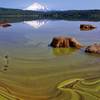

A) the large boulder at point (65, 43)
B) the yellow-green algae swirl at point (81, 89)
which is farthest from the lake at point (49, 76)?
the large boulder at point (65, 43)

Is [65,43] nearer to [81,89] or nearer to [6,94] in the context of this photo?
[81,89]

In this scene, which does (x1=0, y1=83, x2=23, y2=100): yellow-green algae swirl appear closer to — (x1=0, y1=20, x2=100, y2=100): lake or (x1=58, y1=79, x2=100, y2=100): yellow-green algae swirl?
(x1=0, y1=20, x2=100, y2=100): lake

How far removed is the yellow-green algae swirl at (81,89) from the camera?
9961 mm

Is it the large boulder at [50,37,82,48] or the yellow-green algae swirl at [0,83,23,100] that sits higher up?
the yellow-green algae swirl at [0,83,23,100]

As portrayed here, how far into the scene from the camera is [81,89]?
35.6ft

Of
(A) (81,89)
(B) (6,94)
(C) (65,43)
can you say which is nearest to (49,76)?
(A) (81,89)

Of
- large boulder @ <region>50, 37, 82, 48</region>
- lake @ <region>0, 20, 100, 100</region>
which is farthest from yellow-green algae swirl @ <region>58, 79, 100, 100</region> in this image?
large boulder @ <region>50, 37, 82, 48</region>

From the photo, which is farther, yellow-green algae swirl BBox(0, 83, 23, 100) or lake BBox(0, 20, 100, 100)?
lake BBox(0, 20, 100, 100)

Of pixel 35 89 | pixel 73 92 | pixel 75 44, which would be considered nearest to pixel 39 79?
pixel 35 89

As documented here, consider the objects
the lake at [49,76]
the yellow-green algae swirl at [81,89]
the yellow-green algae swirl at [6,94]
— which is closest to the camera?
the yellow-green algae swirl at [6,94]

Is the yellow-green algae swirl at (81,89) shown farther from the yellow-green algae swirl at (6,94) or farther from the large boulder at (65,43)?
the large boulder at (65,43)

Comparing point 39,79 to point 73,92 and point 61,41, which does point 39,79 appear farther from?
point 61,41

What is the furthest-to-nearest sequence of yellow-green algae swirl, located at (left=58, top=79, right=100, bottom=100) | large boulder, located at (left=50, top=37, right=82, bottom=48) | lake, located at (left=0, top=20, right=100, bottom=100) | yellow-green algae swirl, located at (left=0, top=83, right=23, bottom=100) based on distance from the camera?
large boulder, located at (left=50, top=37, right=82, bottom=48) → lake, located at (left=0, top=20, right=100, bottom=100) → yellow-green algae swirl, located at (left=58, top=79, right=100, bottom=100) → yellow-green algae swirl, located at (left=0, top=83, right=23, bottom=100)

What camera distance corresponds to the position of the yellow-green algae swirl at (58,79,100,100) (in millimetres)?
9961
